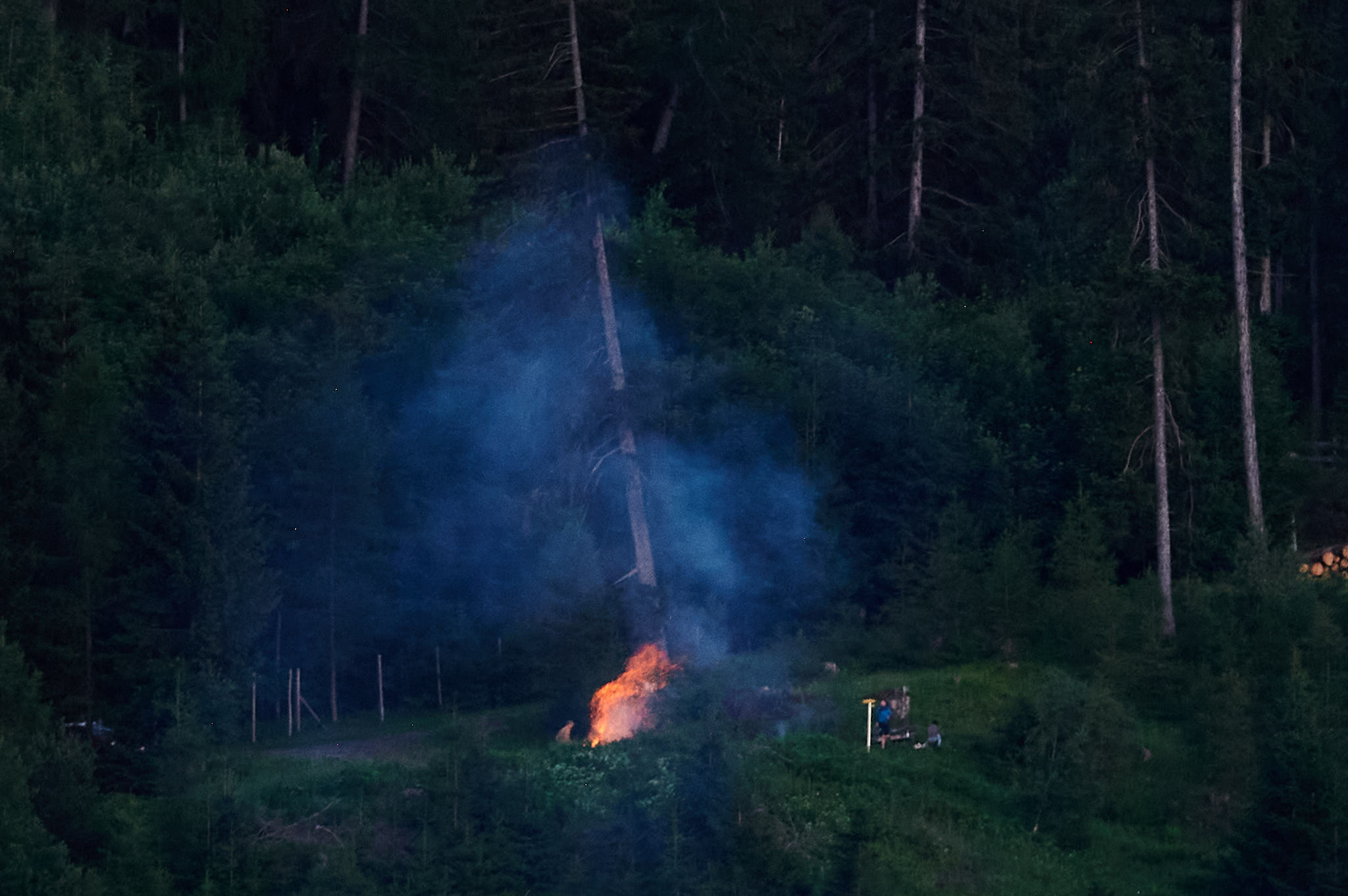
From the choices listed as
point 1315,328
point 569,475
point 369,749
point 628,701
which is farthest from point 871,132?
point 369,749

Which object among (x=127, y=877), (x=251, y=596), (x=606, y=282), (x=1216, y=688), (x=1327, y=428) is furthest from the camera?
(x=1327, y=428)

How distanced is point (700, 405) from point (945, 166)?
16.3 m

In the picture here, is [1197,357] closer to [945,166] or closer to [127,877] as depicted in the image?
[945,166]

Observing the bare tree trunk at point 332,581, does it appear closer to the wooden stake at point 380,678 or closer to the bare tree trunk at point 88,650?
the wooden stake at point 380,678

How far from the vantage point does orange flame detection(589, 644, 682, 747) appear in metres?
30.4

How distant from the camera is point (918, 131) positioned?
160 feet

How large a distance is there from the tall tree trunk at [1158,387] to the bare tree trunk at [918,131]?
45.5 ft

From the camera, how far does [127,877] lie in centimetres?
2455

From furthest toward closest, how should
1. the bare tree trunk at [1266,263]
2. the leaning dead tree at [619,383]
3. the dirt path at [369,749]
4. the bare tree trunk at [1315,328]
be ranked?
1. the bare tree trunk at [1315,328]
2. the bare tree trunk at [1266,263]
3. the leaning dead tree at [619,383]
4. the dirt path at [369,749]

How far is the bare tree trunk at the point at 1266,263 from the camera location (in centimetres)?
4597

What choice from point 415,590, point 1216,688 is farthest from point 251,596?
point 1216,688

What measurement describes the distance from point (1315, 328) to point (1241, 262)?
1046 centimetres

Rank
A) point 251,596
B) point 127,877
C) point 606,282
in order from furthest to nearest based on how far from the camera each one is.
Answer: point 606,282, point 251,596, point 127,877

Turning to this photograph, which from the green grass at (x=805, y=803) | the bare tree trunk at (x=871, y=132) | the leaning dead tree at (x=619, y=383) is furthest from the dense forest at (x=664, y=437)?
the bare tree trunk at (x=871, y=132)
